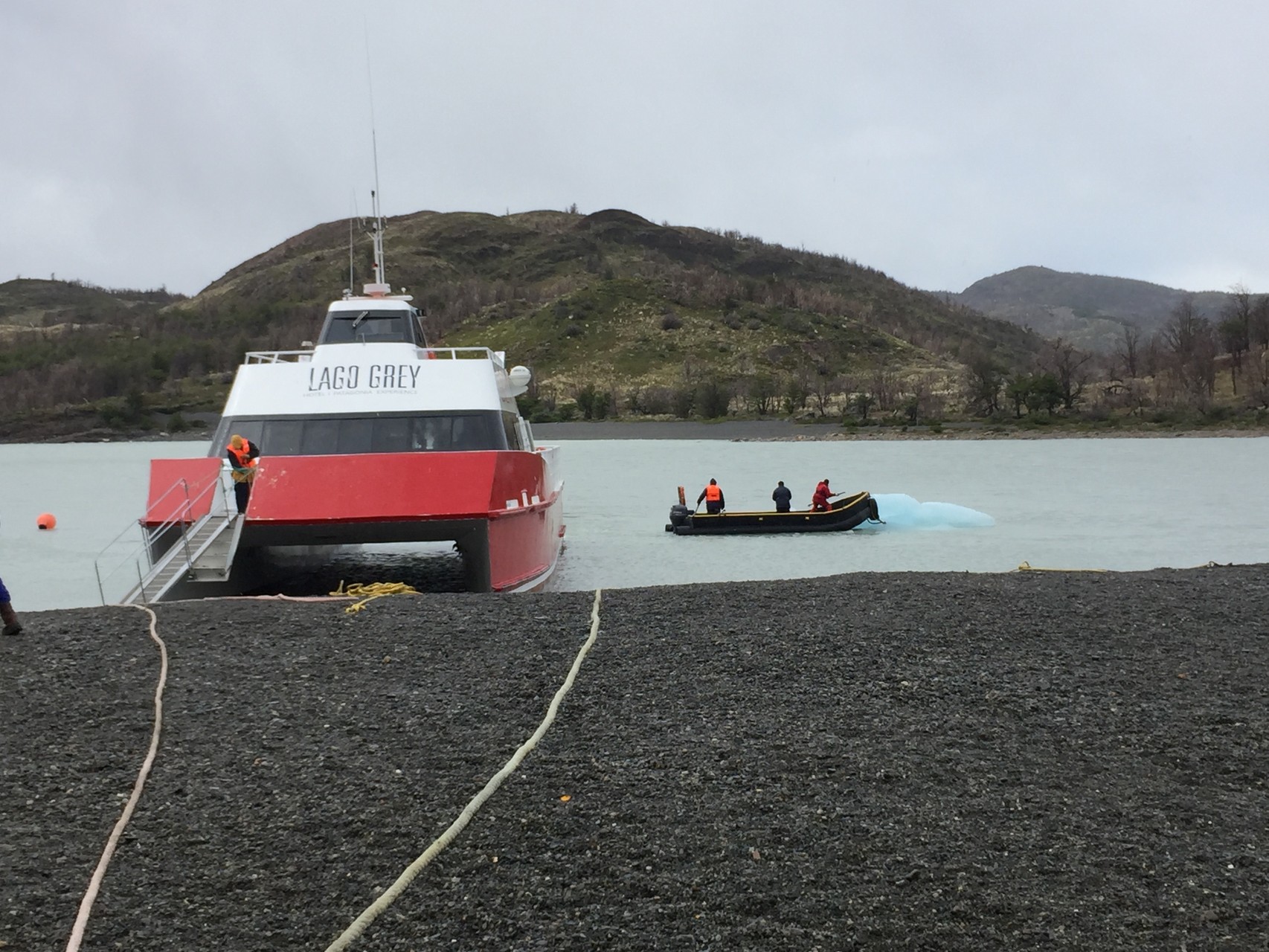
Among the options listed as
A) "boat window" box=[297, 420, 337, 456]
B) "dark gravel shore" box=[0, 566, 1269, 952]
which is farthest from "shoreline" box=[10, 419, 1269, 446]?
"dark gravel shore" box=[0, 566, 1269, 952]

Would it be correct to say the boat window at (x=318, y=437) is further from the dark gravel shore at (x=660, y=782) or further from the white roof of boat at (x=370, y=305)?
the dark gravel shore at (x=660, y=782)

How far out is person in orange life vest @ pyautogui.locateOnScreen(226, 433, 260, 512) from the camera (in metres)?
10.0

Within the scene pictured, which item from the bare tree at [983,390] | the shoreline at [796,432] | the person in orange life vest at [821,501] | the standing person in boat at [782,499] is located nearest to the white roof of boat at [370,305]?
the standing person in boat at [782,499]

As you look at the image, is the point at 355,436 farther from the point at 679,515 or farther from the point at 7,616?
the point at 679,515

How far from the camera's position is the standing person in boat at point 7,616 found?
20.5ft

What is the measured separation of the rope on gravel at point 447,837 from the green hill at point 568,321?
236 feet

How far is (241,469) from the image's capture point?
10.0 metres

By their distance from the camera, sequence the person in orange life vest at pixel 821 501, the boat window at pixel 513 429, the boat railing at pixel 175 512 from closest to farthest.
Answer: the boat railing at pixel 175 512 < the boat window at pixel 513 429 < the person in orange life vest at pixel 821 501

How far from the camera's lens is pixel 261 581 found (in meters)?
11.8

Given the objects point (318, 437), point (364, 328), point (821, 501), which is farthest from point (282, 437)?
point (821, 501)

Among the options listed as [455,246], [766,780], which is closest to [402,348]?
[766,780]

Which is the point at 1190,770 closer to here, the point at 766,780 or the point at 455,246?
the point at 766,780

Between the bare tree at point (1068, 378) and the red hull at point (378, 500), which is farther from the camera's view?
the bare tree at point (1068, 378)

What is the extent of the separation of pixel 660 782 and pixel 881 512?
66.3 ft
